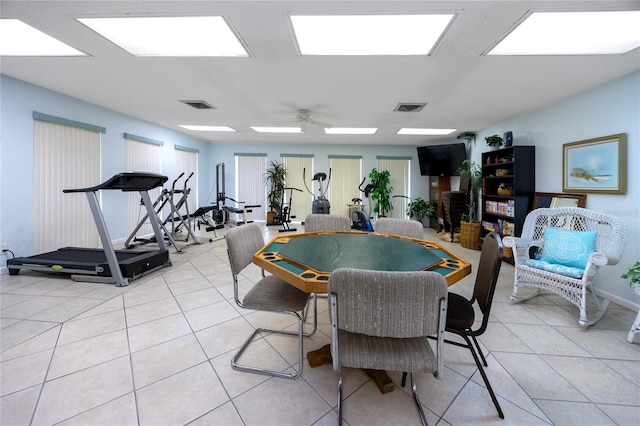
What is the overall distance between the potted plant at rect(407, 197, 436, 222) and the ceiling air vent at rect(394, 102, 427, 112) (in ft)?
11.9

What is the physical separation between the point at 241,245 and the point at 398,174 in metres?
6.51

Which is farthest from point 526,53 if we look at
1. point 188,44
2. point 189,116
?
point 189,116

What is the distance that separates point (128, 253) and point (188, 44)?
2.96 metres

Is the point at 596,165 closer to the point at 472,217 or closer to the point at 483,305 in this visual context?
the point at 472,217

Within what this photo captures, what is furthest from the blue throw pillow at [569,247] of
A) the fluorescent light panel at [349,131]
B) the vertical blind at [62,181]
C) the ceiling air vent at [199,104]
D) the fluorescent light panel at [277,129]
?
the vertical blind at [62,181]

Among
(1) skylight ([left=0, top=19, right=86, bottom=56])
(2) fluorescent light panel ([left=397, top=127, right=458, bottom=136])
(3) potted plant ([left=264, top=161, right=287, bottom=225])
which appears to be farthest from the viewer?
(3) potted plant ([left=264, top=161, right=287, bottom=225])

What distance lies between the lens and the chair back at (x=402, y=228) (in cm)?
242

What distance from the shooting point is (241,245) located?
69.0 inches

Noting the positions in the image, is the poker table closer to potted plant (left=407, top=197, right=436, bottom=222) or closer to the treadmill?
the treadmill

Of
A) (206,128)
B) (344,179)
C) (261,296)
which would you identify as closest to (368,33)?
(261,296)

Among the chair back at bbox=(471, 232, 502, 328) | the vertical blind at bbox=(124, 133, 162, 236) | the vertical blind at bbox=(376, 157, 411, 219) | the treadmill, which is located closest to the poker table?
the chair back at bbox=(471, 232, 502, 328)

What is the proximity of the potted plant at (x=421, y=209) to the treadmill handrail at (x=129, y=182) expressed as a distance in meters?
6.13

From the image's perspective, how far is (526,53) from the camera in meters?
2.26

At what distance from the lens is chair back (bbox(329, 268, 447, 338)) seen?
919 millimetres
